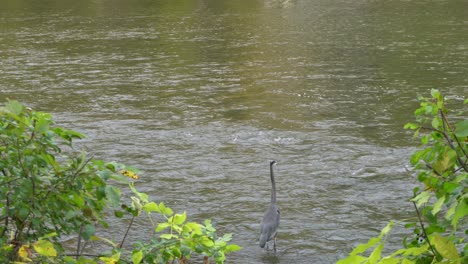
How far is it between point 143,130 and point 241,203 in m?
3.92

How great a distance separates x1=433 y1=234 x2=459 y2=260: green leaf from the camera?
7.44 ft

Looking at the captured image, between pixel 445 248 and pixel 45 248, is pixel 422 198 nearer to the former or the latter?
pixel 445 248

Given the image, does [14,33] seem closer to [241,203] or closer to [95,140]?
[95,140]

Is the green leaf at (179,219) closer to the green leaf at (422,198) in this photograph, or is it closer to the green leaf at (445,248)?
the green leaf at (422,198)

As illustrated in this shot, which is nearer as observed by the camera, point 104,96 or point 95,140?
point 95,140

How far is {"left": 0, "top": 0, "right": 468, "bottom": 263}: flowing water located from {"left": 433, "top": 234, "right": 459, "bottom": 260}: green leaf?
6.07 m

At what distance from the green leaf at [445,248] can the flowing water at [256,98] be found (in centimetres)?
607

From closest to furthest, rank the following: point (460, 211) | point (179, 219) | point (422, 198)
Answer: point (460, 211)
point (422, 198)
point (179, 219)

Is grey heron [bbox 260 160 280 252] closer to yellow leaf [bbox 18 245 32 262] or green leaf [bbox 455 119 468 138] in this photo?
yellow leaf [bbox 18 245 32 262]

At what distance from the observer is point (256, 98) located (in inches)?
613

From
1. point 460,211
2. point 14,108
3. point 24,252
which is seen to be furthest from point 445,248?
point 14,108

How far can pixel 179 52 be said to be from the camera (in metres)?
20.7

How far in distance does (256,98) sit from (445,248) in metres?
13.3

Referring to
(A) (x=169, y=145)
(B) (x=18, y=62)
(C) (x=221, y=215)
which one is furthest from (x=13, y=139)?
(B) (x=18, y=62)
